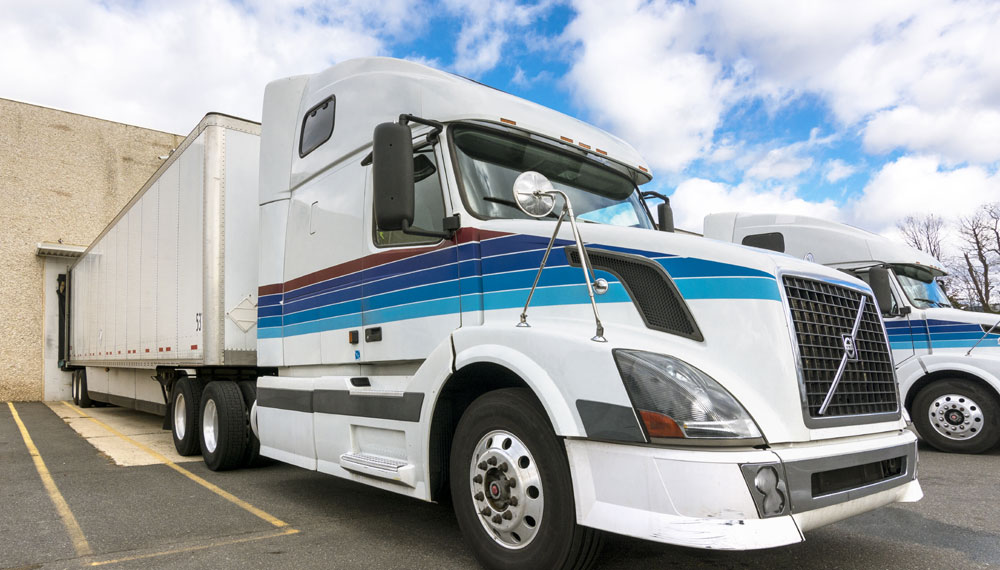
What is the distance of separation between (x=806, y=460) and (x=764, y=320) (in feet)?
2.02

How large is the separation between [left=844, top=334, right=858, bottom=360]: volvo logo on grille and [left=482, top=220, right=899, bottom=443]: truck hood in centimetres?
34

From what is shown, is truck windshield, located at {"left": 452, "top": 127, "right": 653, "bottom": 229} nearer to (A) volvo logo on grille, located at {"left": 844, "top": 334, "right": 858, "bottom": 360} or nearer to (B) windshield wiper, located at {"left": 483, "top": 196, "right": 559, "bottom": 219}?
(B) windshield wiper, located at {"left": 483, "top": 196, "right": 559, "bottom": 219}

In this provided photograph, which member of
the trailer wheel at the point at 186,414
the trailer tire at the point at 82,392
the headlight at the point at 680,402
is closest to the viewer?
the headlight at the point at 680,402

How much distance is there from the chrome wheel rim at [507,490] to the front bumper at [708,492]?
307mm

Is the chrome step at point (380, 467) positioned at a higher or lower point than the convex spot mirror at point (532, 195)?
lower

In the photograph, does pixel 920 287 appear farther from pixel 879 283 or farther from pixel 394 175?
pixel 394 175

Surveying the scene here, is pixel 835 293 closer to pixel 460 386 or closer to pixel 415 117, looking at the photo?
pixel 460 386

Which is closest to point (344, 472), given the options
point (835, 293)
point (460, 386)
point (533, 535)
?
point (460, 386)

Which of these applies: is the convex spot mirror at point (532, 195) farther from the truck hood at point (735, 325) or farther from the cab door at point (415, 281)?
the cab door at point (415, 281)

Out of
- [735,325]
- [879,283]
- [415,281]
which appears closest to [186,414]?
[415,281]

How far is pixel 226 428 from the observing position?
22.4 feet

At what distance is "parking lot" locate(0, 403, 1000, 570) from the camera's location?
12.8ft

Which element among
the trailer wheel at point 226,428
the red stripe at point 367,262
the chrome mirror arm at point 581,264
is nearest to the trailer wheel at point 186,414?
the trailer wheel at point 226,428

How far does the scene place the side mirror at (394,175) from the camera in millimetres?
3689
